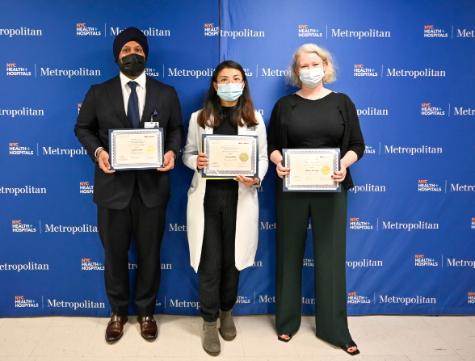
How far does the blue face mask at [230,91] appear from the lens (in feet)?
7.83

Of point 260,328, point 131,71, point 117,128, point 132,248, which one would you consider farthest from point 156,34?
point 260,328

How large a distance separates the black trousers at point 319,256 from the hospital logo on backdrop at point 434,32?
1.24 metres

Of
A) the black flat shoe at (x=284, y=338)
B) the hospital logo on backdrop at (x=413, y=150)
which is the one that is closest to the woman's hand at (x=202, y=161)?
the black flat shoe at (x=284, y=338)

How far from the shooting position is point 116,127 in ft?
→ 8.03

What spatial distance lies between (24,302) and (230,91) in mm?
2002

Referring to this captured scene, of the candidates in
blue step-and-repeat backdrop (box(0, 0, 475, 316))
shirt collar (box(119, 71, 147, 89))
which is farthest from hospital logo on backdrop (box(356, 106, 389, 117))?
shirt collar (box(119, 71, 147, 89))

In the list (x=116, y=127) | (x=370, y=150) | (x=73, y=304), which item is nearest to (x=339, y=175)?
(x=370, y=150)

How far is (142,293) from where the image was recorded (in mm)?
2715

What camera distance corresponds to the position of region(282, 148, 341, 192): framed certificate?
7.77ft

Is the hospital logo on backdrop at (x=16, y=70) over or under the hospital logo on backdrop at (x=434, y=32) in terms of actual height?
under

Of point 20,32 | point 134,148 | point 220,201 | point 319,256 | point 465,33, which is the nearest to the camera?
point 134,148

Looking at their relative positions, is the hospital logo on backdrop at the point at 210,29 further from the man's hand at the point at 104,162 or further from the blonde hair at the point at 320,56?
the man's hand at the point at 104,162

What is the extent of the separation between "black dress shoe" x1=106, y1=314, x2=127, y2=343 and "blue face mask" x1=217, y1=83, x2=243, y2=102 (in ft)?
4.92

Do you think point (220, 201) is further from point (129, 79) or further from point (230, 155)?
point (129, 79)
